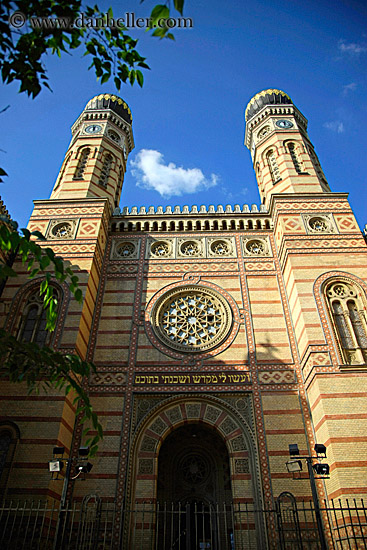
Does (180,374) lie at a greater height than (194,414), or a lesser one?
greater

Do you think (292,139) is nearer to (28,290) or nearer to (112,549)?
(28,290)

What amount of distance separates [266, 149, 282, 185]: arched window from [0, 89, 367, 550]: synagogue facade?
355 millimetres

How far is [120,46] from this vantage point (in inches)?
155

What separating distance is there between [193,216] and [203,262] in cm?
207

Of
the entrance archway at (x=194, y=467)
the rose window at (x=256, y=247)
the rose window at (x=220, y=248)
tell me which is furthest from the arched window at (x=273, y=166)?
the entrance archway at (x=194, y=467)

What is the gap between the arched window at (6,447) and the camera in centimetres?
848

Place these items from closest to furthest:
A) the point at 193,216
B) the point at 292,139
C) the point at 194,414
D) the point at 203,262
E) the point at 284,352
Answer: the point at 194,414
the point at 284,352
the point at 203,262
the point at 193,216
the point at 292,139

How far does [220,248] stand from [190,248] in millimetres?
1064

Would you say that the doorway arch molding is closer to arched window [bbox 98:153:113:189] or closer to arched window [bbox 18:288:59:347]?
arched window [bbox 18:288:59:347]

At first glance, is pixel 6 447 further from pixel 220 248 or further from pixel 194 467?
pixel 220 248

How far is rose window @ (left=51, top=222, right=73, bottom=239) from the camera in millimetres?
13031

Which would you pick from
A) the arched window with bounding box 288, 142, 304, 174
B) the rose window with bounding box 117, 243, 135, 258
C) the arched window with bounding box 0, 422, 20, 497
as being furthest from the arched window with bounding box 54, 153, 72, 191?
the arched window with bounding box 0, 422, 20, 497

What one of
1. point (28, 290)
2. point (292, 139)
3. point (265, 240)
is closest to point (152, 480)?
point (28, 290)

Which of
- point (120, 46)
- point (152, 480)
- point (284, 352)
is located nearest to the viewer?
point (120, 46)
